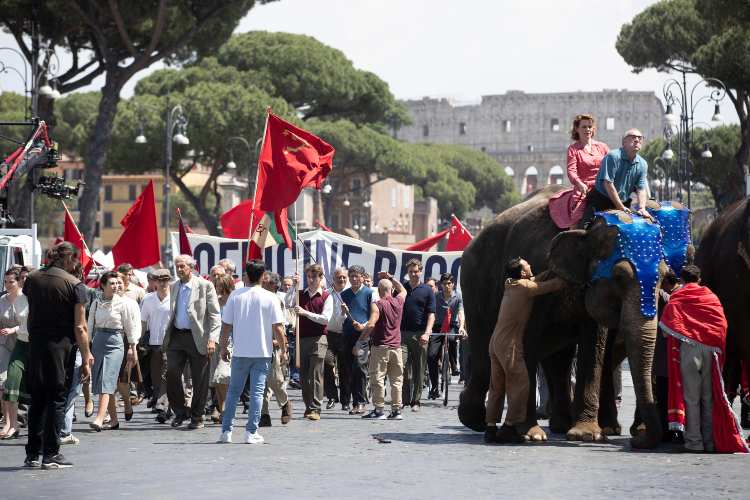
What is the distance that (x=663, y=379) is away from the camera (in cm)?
1308

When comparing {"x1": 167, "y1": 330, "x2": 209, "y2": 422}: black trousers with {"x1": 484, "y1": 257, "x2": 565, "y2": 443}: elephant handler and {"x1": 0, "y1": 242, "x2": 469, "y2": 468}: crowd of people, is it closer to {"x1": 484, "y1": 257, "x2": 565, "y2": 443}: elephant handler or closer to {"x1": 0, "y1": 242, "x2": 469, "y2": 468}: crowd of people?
{"x1": 0, "y1": 242, "x2": 469, "y2": 468}: crowd of people

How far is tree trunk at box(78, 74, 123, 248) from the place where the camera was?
34812 mm

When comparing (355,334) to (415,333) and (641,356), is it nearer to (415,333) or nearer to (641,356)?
(415,333)

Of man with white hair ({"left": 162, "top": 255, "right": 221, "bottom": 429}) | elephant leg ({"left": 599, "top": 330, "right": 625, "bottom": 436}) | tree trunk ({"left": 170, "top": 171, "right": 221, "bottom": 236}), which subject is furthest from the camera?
tree trunk ({"left": 170, "top": 171, "right": 221, "bottom": 236})

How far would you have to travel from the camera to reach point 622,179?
42.1 ft

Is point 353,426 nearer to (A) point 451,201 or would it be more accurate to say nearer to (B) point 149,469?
(B) point 149,469

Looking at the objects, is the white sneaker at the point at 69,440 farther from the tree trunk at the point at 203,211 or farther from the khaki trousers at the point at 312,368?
the tree trunk at the point at 203,211

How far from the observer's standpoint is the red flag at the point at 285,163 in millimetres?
18328

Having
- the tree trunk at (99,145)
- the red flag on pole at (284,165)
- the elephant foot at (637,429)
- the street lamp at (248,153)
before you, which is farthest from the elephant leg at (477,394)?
the street lamp at (248,153)

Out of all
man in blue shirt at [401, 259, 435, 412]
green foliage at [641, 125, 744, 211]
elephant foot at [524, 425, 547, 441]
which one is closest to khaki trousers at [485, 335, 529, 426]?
elephant foot at [524, 425, 547, 441]

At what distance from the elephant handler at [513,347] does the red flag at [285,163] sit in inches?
226

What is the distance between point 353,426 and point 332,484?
5.22m

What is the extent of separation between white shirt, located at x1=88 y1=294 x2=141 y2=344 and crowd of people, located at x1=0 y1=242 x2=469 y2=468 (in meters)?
0.01

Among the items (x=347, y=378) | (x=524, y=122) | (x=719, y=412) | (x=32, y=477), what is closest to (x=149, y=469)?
(x=32, y=477)
